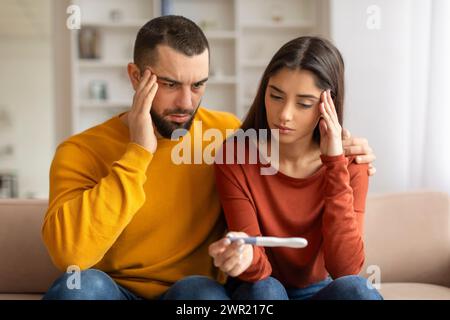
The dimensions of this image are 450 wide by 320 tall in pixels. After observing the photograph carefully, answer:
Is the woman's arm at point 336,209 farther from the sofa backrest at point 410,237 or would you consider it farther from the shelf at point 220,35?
A: the shelf at point 220,35

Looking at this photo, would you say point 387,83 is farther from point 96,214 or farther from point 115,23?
point 96,214

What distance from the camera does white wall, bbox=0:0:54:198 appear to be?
8125 millimetres

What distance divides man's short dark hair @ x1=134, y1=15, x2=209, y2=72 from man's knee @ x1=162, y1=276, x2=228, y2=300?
19.9 inches

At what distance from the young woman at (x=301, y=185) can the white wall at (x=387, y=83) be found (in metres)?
1.71

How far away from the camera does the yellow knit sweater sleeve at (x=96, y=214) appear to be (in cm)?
124

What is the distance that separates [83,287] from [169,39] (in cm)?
58

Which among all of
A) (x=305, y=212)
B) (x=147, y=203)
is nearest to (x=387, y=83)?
(x=305, y=212)

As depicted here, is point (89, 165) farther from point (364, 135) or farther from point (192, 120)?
point (364, 135)

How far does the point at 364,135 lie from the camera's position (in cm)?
334

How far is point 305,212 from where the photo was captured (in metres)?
1.40

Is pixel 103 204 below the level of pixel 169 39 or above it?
below

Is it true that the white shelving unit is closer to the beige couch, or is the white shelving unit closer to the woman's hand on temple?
the beige couch

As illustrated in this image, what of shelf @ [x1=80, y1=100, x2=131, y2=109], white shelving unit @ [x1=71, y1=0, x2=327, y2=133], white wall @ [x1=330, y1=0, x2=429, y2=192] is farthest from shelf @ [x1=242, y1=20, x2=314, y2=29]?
shelf @ [x1=80, y1=100, x2=131, y2=109]

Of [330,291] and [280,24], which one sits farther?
[280,24]
